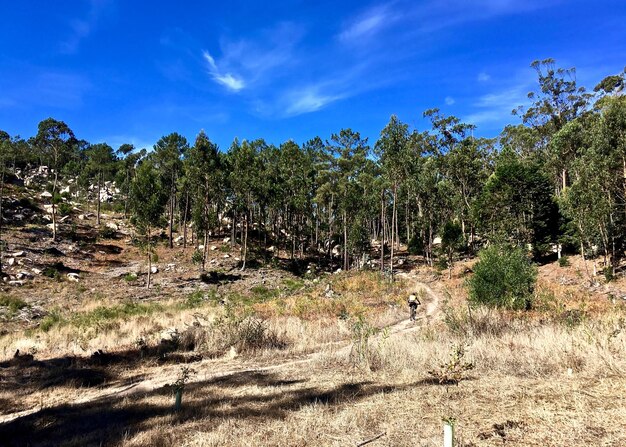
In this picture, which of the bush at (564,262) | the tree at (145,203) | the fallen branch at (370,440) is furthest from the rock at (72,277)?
the bush at (564,262)

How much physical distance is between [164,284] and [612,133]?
128 feet

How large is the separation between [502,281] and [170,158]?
1935 inches

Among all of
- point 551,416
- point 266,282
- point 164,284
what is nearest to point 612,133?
point 266,282

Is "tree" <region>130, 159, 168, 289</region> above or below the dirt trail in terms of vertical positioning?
above

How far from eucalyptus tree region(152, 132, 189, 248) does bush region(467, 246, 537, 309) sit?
4465 cm

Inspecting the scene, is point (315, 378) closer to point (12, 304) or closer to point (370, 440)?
point (370, 440)

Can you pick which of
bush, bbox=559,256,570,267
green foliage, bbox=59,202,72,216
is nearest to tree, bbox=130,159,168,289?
green foliage, bbox=59,202,72,216

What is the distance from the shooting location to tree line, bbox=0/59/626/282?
105ft

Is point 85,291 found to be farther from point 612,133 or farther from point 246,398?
point 612,133

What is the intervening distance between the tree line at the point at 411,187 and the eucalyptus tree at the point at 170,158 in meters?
0.20

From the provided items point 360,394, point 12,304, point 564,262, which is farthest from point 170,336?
point 564,262

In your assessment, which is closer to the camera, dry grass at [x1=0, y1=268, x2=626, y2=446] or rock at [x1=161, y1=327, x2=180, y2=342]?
dry grass at [x1=0, y1=268, x2=626, y2=446]

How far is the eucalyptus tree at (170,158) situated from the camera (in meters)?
54.4

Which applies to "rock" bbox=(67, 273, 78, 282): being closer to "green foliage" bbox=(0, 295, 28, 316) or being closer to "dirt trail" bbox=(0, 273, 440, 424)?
"green foliage" bbox=(0, 295, 28, 316)
